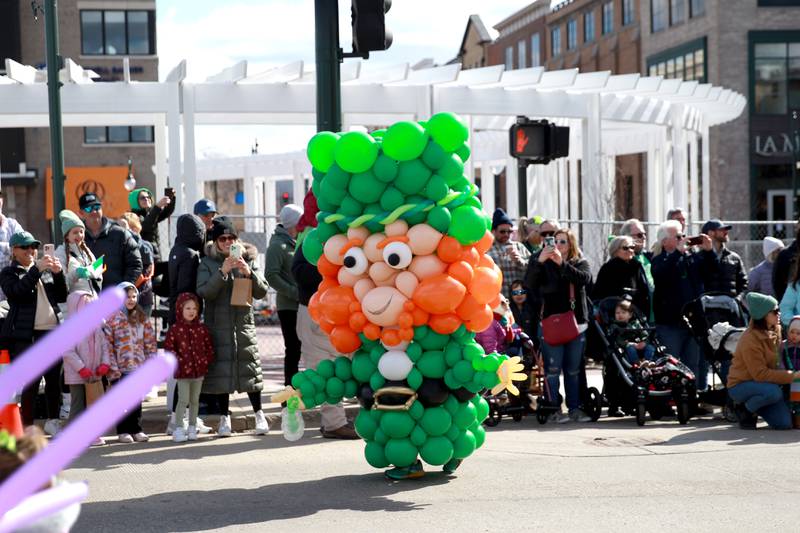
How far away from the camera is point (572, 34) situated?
63625 mm

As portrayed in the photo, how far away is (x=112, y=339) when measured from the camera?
10.4 m

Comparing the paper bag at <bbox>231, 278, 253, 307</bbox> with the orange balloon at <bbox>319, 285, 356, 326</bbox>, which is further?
the paper bag at <bbox>231, 278, 253, 307</bbox>

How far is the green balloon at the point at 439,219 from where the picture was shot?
775 centimetres

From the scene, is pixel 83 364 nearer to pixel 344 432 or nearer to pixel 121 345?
pixel 121 345

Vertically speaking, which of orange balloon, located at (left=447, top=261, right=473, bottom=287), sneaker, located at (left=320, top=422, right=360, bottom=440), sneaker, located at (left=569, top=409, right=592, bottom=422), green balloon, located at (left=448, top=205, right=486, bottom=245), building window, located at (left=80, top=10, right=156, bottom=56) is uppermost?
building window, located at (left=80, top=10, right=156, bottom=56)

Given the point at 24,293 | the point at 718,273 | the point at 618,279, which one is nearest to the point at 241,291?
the point at 24,293

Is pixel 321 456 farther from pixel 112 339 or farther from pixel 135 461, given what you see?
pixel 112 339

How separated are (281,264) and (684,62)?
39.5m

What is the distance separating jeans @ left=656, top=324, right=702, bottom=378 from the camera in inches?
491

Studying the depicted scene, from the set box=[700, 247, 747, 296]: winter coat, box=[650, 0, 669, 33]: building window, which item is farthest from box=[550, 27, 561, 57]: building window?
box=[700, 247, 747, 296]: winter coat

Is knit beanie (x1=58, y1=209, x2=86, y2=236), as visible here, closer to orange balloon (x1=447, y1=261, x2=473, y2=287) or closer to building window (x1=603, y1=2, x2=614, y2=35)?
orange balloon (x1=447, y1=261, x2=473, y2=287)

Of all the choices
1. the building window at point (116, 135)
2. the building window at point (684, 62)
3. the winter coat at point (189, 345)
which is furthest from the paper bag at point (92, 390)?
the building window at point (116, 135)

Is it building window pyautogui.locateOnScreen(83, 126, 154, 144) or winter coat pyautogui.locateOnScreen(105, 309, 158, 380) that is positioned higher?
building window pyautogui.locateOnScreen(83, 126, 154, 144)

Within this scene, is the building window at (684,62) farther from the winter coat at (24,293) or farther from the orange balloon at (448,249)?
the orange balloon at (448,249)
